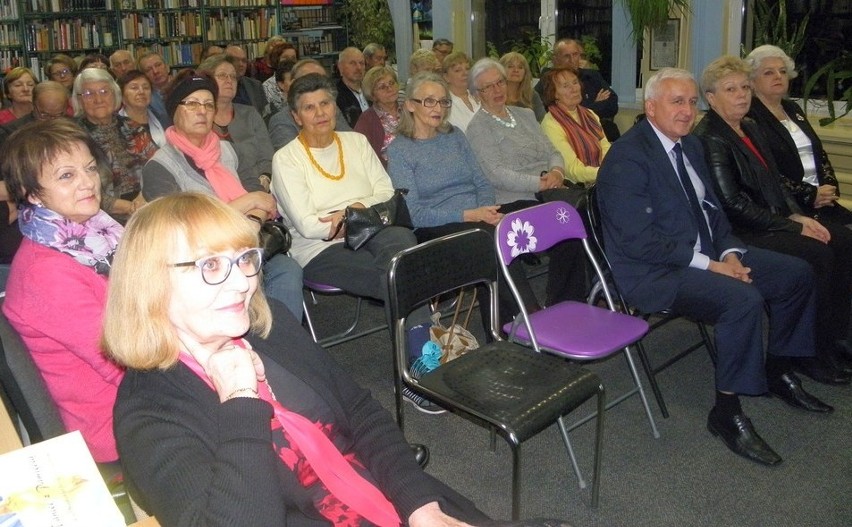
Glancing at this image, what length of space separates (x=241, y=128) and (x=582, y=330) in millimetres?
2663

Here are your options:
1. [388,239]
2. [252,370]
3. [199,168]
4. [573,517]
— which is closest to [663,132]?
[388,239]

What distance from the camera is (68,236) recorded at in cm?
198

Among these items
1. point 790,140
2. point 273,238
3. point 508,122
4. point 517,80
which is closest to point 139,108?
point 273,238

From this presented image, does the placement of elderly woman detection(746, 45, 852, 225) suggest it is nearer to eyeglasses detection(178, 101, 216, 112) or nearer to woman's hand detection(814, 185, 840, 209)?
woman's hand detection(814, 185, 840, 209)

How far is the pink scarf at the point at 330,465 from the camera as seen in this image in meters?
1.46

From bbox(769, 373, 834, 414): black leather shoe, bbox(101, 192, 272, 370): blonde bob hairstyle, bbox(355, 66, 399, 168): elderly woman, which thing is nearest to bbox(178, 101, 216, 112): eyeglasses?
bbox(355, 66, 399, 168): elderly woman

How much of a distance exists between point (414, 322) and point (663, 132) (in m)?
1.30

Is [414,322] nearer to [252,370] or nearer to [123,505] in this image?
[123,505]

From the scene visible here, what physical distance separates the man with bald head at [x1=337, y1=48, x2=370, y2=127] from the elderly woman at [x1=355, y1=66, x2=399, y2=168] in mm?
915

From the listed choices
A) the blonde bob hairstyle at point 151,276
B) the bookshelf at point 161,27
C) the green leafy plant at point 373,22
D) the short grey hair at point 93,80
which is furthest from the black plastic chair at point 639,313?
the green leafy plant at point 373,22

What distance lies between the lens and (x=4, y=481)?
3.84 ft

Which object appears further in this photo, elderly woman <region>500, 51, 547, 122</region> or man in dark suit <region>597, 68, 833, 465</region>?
elderly woman <region>500, 51, 547, 122</region>

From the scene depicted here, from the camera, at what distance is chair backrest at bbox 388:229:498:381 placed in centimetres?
237

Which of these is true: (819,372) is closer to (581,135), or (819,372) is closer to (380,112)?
(581,135)
